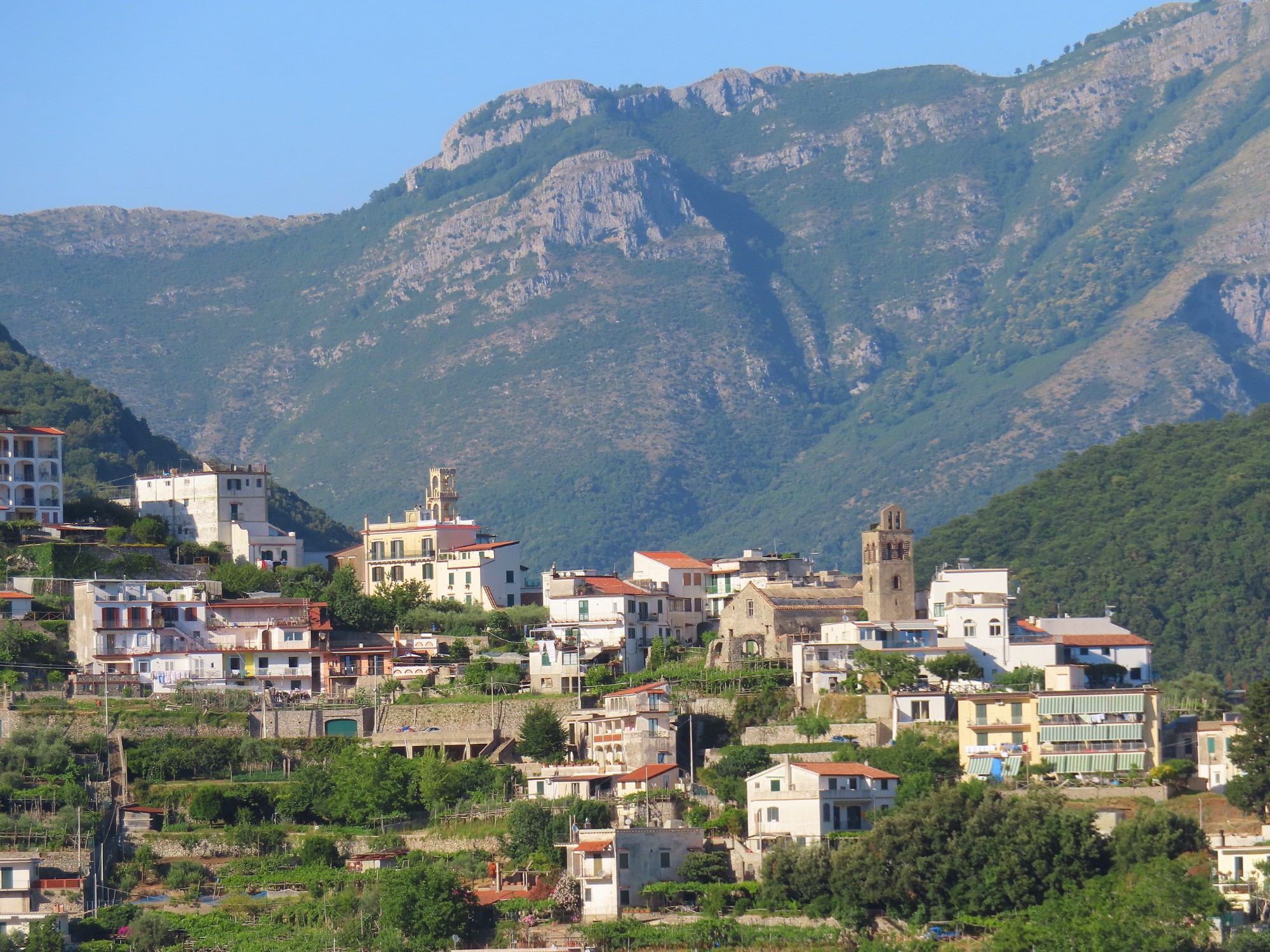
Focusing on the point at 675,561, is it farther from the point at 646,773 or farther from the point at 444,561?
the point at 646,773

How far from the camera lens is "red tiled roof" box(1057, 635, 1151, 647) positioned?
78.3 m

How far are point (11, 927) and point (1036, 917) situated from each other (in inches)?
1094

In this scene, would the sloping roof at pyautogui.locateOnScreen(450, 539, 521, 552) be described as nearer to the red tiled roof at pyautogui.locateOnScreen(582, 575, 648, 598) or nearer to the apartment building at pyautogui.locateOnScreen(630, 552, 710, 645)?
the apartment building at pyautogui.locateOnScreen(630, 552, 710, 645)

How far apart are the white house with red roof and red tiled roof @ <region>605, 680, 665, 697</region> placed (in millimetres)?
8079

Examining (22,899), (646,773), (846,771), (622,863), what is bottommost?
(22,899)

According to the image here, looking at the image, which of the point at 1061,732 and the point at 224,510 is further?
the point at 224,510

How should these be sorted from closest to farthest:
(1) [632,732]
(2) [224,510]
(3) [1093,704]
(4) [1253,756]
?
Answer: (4) [1253,756] < (3) [1093,704] < (1) [632,732] < (2) [224,510]

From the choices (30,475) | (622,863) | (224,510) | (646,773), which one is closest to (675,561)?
(224,510)

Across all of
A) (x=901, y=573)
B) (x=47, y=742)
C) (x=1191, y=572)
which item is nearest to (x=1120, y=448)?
(x=1191, y=572)

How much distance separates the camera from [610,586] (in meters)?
87.8

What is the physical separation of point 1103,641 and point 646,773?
1735 centimetres

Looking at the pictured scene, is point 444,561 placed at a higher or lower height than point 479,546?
lower

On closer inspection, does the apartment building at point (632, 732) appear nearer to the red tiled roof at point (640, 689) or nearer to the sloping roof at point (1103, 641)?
the red tiled roof at point (640, 689)

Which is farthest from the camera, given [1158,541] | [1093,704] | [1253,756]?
[1158,541]
